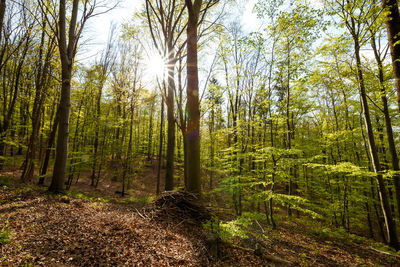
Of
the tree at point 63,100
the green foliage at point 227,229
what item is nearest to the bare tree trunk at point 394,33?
the green foliage at point 227,229

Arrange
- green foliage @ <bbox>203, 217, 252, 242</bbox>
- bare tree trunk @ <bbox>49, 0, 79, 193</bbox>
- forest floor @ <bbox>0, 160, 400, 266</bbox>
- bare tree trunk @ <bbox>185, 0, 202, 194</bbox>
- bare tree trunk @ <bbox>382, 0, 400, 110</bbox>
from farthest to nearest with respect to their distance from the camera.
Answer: bare tree trunk @ <bbox>49, 0, 79, 193</bbox> → bare tree trunk @ <bbox>185, 0, 202, 194</bbox> → green foliage @ <bbox>203, 217, 252, 242</bbox> → bare tree trunk @ <bbox>382, 0, 400, 110</bbox> → forest floor @ <bbox>0, 160, 400, 266</bbox>

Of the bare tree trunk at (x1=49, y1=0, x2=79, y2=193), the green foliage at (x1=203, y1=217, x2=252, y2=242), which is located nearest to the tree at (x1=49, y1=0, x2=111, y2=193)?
the bare tree trunk at (x1=49, y1=0, x2=79, y2=193)

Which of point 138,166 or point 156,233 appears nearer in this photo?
point 156,233

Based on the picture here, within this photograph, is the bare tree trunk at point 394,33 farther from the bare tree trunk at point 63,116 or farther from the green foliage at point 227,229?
the bare tree trunk at point 63,116

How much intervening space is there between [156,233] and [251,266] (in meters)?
2.50

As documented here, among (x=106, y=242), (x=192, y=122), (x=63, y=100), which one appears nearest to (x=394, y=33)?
(x=192, y=122)

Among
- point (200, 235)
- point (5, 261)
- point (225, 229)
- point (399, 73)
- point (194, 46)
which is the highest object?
point (194, 46)

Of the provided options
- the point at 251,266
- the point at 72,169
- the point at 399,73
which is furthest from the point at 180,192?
the point at 72,169

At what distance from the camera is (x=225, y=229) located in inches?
161

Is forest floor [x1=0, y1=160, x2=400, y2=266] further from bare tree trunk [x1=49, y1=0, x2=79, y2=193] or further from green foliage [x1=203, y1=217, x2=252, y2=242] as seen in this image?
bare tree trunk [x1=49, y1=0, x2=79, y2=193]

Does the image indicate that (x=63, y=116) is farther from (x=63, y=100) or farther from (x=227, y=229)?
(x=227, y=229)

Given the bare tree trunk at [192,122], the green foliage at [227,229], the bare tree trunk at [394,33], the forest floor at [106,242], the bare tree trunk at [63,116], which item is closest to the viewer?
the forest floor at [106,242]

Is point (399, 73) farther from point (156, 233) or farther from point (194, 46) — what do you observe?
point (156, 233)

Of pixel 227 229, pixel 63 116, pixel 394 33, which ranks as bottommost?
pixel 227 229
